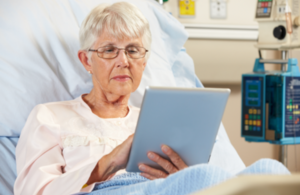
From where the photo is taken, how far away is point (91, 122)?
3.95 feet

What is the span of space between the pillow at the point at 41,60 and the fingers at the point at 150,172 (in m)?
0.55

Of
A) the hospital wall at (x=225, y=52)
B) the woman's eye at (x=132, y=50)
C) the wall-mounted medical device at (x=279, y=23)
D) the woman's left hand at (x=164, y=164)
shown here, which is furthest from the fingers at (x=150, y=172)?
the hospital wall at (x=225, y=52)

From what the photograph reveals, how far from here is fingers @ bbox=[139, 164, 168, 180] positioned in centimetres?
92

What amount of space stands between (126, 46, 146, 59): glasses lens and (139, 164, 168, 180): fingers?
46 cm

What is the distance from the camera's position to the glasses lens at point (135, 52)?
1244mm

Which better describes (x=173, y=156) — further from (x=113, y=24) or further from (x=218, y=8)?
(x=218, y=8)

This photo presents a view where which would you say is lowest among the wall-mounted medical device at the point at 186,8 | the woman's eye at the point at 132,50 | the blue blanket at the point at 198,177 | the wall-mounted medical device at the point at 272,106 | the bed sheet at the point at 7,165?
the wall-mounted medical device at the point at 272,106

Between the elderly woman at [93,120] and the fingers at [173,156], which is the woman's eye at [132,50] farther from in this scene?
the fingers at [173,156]

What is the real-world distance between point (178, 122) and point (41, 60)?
2.42ft

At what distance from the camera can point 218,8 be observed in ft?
6.84

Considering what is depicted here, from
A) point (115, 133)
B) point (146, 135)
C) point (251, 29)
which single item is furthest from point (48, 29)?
point (251, 29)

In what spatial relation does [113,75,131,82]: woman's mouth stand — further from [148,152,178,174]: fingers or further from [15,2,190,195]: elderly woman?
[148,152,178,174]: fingers

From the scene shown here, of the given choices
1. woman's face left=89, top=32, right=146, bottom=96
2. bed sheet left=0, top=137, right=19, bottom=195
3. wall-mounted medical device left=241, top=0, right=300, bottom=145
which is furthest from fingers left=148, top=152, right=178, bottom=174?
wall-mounted medical device left=241, top=0, right=300, bottom=145

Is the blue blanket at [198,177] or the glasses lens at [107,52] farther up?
the glasses lens at [107,52]
